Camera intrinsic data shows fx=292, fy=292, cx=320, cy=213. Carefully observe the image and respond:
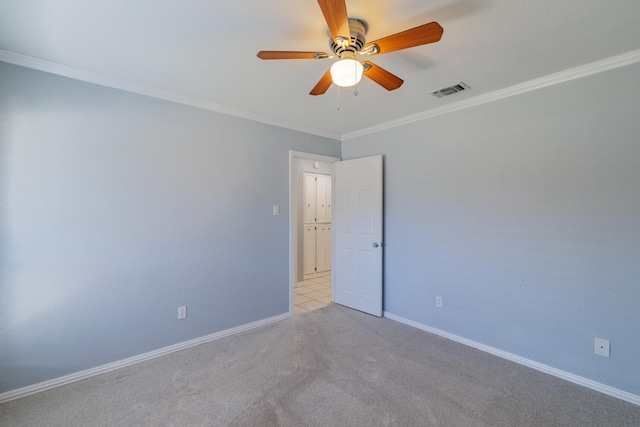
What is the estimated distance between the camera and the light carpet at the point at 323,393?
1.88 m

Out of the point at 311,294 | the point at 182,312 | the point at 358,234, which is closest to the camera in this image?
the point at 182,312

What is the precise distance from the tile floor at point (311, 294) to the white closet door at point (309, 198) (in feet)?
3.76

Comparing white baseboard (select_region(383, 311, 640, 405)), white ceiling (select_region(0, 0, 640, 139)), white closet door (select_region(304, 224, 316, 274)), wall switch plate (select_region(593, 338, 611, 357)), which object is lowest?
white baseboard (select_region(383, 311, 640, 405))

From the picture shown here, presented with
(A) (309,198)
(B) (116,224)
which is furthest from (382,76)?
(A) (309,198)

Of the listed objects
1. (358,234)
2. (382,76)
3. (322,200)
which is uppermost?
(382,76)

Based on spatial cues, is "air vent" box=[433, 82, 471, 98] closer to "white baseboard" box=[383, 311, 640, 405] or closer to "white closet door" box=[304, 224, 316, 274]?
"white baseboard" box=[383, 311, 640, 405]

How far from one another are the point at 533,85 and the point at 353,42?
182 cm

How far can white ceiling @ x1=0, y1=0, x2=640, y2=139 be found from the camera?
64.4 inches

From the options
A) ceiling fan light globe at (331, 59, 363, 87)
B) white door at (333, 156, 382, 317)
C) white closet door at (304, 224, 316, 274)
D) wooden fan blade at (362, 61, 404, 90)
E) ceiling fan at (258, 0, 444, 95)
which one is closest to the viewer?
ceiling fan at (258, 0, 444, 95)

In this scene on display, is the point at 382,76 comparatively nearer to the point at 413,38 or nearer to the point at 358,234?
the point at 413,38

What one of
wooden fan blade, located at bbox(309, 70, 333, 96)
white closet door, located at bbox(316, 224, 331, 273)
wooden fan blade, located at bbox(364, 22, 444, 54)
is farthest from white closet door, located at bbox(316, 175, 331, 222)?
wooden fan blade, located at bbox(364, 22, 444, 54)

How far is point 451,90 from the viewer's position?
270 cm

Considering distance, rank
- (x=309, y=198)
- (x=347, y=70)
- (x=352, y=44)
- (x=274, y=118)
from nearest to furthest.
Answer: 1. (x=347, y=70)
2. (x=352, y=44)
3. (x=274, y=118)
4. (x=309, y=198)

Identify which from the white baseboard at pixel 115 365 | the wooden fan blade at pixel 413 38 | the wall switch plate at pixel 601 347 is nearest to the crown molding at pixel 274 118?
the wooden fan blade at pixel 413 38
